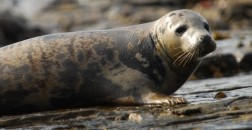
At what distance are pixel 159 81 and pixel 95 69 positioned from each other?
0.68 metres

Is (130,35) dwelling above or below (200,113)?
above

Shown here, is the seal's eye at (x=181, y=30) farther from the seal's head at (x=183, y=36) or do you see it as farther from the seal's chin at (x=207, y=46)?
the seal's chin at (x=207, y=46)

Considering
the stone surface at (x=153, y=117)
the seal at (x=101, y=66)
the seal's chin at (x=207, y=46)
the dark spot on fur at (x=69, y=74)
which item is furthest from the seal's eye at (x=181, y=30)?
the dark spot on fur at (x=69, y=74)

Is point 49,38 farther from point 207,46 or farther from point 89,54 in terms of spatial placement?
point 207,46

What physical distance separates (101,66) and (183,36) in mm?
914

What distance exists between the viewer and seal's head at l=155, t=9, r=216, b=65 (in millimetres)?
7883

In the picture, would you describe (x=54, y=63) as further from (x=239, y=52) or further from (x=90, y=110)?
(x=239, y=52)

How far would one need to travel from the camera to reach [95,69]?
801 cm

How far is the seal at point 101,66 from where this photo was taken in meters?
7.91

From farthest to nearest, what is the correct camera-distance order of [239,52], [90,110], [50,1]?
[50,1] → [239,52] → [90,110]

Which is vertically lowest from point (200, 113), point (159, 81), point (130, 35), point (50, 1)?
point (200, 113)

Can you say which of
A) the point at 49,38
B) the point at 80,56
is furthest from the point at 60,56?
the point at 49,38

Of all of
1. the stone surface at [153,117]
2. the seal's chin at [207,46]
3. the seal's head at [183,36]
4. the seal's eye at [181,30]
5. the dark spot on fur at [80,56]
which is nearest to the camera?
the stone surface at [153,117]

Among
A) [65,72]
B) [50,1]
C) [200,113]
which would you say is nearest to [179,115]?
[200,113]
